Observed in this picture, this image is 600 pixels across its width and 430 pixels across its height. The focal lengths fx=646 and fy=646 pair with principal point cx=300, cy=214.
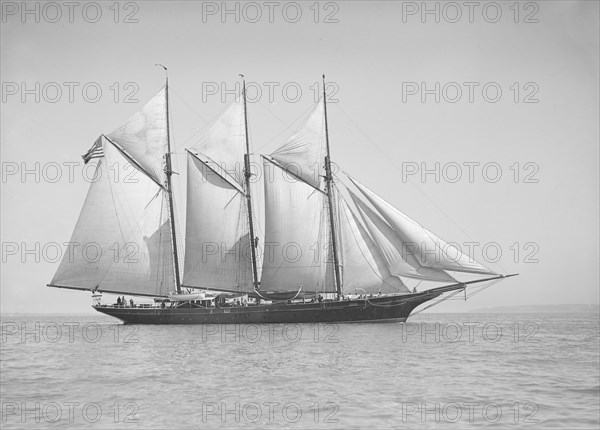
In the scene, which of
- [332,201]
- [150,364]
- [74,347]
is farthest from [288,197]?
[150,364]

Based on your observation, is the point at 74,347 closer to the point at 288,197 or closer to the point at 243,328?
the point at 243,328

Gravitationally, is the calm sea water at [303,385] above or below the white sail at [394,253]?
Result: below

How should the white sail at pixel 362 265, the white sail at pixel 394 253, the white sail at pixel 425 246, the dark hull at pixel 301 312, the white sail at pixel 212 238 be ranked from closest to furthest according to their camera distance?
the white sail at pixel 425 246, the white sail at pixel 394 253, the white sail at pixel 362 265, the dark hull at pixel 301 312, the white sail at pixel 212 238

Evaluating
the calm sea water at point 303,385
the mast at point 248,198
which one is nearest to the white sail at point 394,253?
the calm sea water at point 303,385

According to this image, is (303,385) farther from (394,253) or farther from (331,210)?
(331,210)

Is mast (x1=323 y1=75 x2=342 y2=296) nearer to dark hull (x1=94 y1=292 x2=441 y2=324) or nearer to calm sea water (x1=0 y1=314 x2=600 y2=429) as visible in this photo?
dark hull (x1=94 y1=292 x2=441 y2=324)

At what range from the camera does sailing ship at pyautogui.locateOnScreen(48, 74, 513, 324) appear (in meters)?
53.3

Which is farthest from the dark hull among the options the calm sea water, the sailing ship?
the calm sea water

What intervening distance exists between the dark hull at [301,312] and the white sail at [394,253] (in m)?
4.62

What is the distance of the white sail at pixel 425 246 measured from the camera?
4638 centimetres

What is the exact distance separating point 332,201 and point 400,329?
44.4 feet

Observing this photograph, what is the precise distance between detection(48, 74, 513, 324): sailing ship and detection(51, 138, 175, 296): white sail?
90 millimetres

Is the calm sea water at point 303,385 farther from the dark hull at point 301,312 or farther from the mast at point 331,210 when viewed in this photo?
the mast at point 331,210

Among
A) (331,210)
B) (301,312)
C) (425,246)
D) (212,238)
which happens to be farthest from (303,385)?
(212,238)
